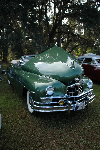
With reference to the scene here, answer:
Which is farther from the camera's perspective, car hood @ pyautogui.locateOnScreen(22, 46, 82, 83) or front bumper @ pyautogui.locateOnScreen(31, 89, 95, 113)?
car hood @ pyautogui.locateOnScreen(22, 46, 82, 83)

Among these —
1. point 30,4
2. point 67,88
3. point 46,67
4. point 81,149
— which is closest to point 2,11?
point 30,4

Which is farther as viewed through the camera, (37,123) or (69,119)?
(69,119)

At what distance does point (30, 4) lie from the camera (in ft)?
35.3

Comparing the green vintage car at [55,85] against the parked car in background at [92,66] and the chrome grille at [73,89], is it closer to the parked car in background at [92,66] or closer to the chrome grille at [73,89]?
the chrome grille at [73,89]

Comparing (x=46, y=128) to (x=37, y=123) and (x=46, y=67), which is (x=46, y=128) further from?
(x=46, y=67)

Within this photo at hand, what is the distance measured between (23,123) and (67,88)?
1.39m

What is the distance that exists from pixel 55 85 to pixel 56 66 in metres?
0.83

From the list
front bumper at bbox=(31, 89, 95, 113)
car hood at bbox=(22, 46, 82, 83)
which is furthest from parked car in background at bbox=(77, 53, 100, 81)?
front bumper at bbox=(31, 89, 95, 113)

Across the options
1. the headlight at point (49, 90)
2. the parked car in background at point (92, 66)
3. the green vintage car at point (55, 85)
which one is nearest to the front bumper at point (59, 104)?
the green vintage car at point (55, 85)

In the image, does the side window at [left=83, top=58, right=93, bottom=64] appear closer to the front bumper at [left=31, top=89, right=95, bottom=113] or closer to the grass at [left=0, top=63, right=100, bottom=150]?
the grass at [left=0, top=63, right=100, bottom=150]

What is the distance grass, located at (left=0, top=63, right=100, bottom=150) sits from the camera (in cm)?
275

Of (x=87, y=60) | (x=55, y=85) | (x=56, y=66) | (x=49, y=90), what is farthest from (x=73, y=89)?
(x=87, y=60)

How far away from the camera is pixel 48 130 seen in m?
3.28

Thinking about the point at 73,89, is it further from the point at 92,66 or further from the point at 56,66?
the point at 92,66
